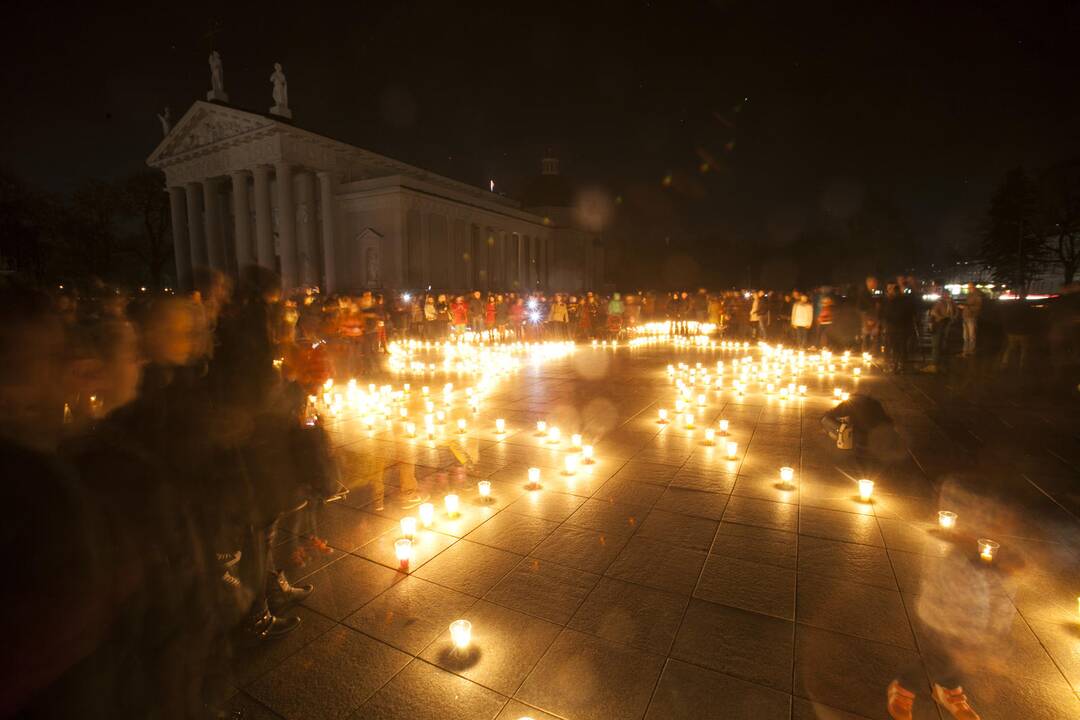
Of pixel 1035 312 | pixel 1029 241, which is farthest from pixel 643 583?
pixel 1029 241

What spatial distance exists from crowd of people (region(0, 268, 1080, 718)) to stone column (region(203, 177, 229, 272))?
157 ft

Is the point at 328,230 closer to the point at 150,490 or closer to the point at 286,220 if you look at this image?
the point at 286,220

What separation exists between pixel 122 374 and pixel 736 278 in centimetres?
10282

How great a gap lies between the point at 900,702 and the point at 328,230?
4438 centimetres

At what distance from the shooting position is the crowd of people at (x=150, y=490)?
5.10 ft

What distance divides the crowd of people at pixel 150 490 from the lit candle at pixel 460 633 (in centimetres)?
116

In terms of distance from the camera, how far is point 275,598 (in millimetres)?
3787

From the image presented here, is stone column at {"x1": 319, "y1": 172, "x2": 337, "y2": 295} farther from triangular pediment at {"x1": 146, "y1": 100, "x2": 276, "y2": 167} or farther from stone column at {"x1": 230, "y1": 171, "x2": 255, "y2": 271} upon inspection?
stone column at {"x1": 230, "y1": 171, "x2": 255, "y2": 271}

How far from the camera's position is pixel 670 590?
3.98 m

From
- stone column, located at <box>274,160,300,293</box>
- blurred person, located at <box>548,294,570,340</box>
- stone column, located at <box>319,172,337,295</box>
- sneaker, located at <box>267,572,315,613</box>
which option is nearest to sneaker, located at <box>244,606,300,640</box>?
sneaker, located at <box>267,572,315,613</box>

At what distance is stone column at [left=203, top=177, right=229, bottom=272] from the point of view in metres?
44.7

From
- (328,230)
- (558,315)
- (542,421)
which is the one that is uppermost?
(328,230)

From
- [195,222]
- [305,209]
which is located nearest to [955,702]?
[305,209]

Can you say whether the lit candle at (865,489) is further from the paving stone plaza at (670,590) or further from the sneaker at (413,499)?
the sneaker at (413,499)
